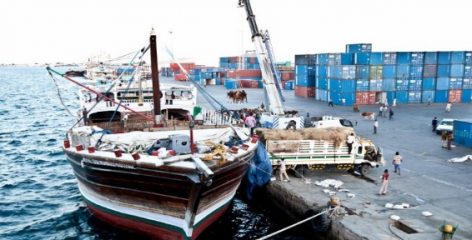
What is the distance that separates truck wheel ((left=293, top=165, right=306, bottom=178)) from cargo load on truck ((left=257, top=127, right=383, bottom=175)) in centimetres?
7

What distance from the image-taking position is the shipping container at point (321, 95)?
168 feet

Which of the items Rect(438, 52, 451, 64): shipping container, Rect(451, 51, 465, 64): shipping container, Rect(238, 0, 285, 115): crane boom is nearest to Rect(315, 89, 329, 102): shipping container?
Rect(438, 52, 451, 64): shipping container

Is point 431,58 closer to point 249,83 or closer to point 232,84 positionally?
point 232,84

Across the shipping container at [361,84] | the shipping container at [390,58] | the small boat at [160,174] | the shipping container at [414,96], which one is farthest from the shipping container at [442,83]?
the small boat at [160,174]

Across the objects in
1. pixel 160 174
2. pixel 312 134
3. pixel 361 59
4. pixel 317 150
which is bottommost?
pixel 317 150

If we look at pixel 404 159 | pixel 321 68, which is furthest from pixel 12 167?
pixel 321 68

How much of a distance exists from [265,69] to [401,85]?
27.3 m

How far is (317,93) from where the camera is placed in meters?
54.0

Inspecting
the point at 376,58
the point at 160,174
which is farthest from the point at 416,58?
the point at 160,174

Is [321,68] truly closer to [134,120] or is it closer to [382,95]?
[382,95]

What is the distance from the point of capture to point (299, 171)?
1905 cm

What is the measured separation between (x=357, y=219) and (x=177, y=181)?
6.07 meters

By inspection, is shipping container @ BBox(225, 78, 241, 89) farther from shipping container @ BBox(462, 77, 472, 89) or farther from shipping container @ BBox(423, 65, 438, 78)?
shipping container @ BBox(462, 77, 472, 89)

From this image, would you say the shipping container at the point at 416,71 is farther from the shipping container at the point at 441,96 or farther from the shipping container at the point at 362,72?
the shipping container at the point at 362,72
